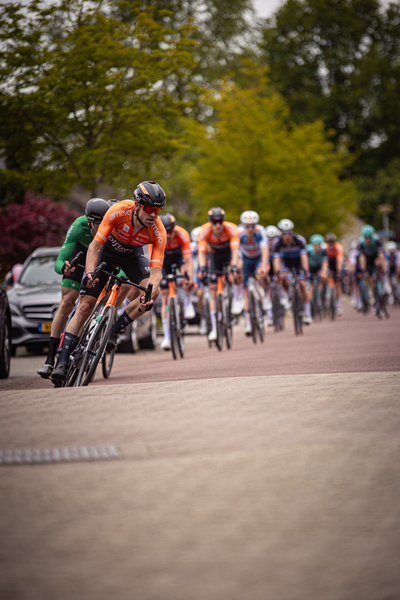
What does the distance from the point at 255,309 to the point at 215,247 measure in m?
1.39

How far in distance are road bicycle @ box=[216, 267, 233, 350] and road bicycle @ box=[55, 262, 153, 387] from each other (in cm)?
553

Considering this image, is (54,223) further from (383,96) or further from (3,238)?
(383,96)

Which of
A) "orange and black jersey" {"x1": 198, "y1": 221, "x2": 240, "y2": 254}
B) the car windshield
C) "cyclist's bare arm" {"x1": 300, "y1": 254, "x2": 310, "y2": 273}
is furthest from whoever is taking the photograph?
"cyclist's bare arm" {"x1": 300, "y1": 254, "x2": 310, "y2": 273}

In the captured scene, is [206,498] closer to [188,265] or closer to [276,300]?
[188,265]

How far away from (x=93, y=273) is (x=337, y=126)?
5903 centimetres

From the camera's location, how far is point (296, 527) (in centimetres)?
308

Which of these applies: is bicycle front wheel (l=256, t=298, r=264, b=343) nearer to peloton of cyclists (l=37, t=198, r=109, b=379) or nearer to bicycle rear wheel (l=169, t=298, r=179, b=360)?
bicycle rear wheel (l=169, t=298, r=179, b=360)

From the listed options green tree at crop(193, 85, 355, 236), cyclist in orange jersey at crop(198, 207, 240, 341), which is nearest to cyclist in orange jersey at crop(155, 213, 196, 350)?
cyclist in orange jersey at crop(198, 207, 240, 341)

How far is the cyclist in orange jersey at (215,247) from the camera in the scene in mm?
13203

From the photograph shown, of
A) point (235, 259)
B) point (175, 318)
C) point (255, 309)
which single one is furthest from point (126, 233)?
point (255, 309)

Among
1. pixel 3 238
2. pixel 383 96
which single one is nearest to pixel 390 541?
pixel 3 238

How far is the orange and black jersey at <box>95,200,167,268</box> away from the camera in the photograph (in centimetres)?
796

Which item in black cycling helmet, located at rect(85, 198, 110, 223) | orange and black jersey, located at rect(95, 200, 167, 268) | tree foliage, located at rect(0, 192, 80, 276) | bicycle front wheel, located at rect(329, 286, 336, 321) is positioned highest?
tree foliage, located at rect(0, 192, 80, 276)

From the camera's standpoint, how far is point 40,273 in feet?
50.1
